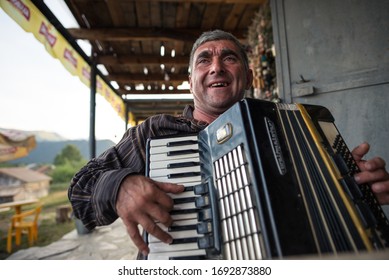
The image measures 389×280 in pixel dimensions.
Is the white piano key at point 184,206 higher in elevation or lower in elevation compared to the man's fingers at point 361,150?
lower

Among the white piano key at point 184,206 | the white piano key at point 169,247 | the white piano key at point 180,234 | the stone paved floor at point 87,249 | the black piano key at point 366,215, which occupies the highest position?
the white piano key at point 184,206

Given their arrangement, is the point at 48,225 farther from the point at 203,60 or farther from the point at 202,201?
the point at 202,201

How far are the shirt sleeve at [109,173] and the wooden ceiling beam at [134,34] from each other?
184 centimetres

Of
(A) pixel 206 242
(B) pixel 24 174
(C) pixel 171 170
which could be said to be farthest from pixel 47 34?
(B) pixel 24 174

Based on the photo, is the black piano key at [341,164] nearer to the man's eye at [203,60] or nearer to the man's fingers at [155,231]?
the man's fingers at [155,231]

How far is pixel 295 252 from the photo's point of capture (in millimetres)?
483

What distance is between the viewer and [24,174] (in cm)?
367

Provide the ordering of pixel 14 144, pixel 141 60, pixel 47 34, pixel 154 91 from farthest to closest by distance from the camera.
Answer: pixel 154 91 < pixel 141 60 < pixel 14 144 < pixel 47 34

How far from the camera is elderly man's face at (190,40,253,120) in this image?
1070mm

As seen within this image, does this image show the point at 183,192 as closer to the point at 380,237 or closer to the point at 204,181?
the point at 204,181

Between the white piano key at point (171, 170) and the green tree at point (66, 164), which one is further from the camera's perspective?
the green tree at point (66, 164)

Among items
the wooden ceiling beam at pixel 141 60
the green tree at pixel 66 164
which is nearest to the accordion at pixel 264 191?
the wooden ceiling beam at pixel 141 60

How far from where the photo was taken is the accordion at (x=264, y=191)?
1.68 feet

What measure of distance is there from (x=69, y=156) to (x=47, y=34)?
3409 mm
